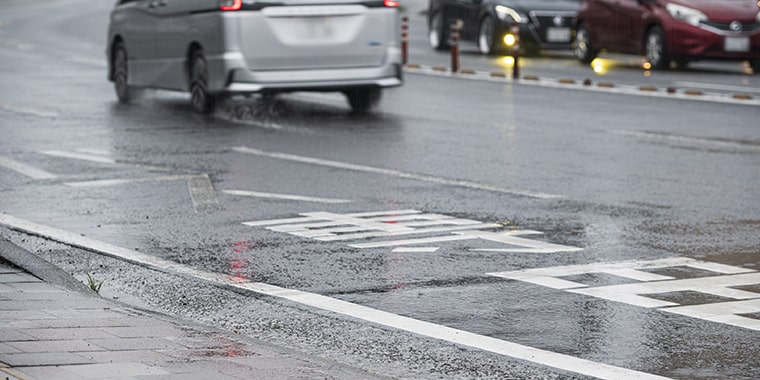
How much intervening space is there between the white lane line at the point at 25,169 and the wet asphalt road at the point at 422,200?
3 cm

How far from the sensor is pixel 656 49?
2431cm

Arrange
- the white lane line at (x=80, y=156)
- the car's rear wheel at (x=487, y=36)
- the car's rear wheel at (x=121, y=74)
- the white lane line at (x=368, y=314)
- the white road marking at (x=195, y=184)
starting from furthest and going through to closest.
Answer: the car's rear wheel at (x=487, y=36)
the car's rear wheel at (x=121, y=74)
the white lane line at (x=80, y=156)
the white road marking at (x=195, y=184)
the white lane line at (x=368, y=314)

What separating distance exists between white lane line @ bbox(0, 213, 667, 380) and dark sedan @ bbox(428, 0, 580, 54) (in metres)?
18.7

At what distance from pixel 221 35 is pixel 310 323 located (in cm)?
960

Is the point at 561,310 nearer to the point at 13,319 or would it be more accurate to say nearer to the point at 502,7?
the point at 13,319

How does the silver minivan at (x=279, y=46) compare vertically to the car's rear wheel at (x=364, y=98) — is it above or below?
above

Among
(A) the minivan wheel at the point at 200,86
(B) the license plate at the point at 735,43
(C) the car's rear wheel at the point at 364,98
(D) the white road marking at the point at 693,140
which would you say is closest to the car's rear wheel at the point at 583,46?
(B) the license plate at the point at 735,43

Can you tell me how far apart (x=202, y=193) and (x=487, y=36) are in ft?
58.5

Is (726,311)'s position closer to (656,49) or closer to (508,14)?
(656,49)

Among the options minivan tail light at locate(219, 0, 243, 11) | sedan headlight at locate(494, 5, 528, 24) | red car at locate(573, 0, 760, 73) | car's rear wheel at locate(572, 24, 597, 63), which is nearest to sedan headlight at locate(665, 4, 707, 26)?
red car at locate(573, 0, 760, 73)

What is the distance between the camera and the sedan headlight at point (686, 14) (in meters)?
23.5

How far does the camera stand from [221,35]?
1625 cm

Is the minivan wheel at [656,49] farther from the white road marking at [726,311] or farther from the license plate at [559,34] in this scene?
the white road marking at [726,311]

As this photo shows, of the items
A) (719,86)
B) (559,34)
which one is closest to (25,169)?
(719,86)
